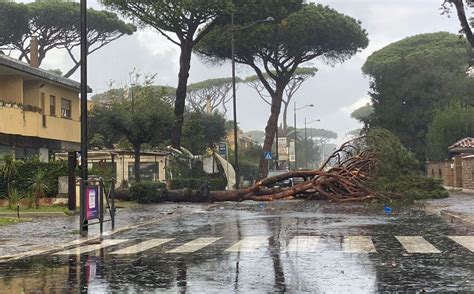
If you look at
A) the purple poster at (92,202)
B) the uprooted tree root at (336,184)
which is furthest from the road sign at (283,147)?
→ the purple poster at (92,202)

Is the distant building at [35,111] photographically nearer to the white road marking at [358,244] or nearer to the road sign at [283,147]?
the white road marking at [358,244]

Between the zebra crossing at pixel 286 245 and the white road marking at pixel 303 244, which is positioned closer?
the zebra crossing at pixel 286 245

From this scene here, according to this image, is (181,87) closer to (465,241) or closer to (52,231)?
(52,231)

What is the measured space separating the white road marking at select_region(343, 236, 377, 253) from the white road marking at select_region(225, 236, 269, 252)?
1.82 m

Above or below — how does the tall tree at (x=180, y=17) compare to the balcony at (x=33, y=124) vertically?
above

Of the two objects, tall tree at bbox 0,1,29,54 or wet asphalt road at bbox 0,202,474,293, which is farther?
tall tree at bbox 0,1,29,54

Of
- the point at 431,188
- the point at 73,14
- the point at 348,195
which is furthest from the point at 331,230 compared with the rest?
the point at 73,14

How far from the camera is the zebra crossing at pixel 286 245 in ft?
42.9

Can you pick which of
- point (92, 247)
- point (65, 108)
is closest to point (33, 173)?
point (65, 108)

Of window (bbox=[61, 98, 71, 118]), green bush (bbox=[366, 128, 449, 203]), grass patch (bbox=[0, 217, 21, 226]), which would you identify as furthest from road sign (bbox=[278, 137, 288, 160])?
grass patch (bbox=[0, 217, 21, 226])

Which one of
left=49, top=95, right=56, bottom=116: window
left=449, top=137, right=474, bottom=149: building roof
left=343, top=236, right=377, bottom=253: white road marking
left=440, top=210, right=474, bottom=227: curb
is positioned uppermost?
left=49, top=95, right=56, bottom=116: window

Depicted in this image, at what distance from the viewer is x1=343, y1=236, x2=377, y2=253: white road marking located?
42.0 feet

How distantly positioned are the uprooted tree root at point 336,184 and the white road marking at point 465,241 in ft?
45.1

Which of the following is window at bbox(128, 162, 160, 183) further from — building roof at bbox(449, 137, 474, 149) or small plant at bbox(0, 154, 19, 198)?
building roof at bbox(449, 137, 474, 149)
